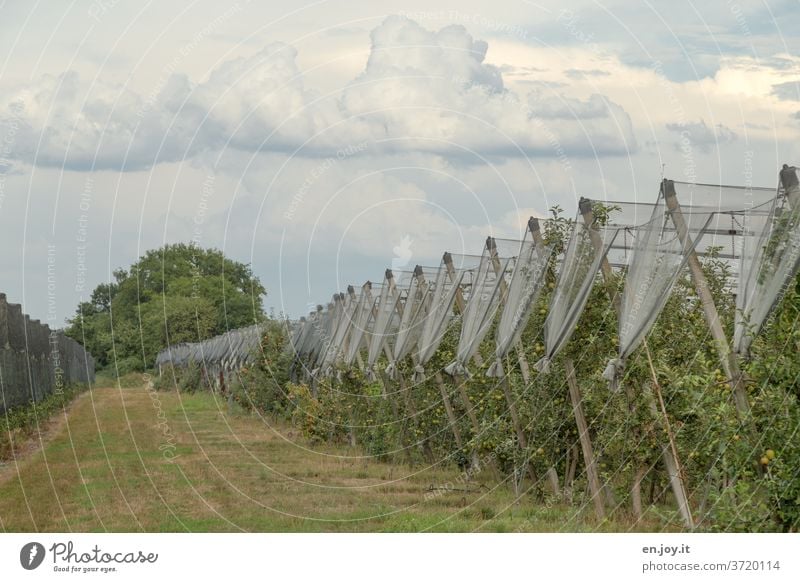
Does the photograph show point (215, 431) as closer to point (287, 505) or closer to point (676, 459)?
point (287, 505)

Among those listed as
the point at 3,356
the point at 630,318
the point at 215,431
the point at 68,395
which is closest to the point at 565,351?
the point at 630,318

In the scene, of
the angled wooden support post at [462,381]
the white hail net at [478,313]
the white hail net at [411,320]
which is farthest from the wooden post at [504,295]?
the white hail net at [411,320]

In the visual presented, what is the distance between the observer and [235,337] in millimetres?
49500

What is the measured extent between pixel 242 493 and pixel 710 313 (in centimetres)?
856

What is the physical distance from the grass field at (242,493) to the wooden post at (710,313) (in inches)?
132

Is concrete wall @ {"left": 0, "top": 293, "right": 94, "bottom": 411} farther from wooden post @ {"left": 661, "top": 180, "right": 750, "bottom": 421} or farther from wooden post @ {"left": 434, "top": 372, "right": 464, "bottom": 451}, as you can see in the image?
wooden post @ {"left": 661, "top": 180, "right": 750, "bottom": 421}

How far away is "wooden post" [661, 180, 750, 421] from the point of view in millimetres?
9188

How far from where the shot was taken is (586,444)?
13.1 meters

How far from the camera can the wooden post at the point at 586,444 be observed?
12852mm

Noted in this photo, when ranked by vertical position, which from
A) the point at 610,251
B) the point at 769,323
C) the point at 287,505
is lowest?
the point at 287,505

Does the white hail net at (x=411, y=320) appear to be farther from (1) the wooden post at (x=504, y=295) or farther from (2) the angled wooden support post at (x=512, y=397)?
(2) the angled wooden support post at (x=512, y=397)
